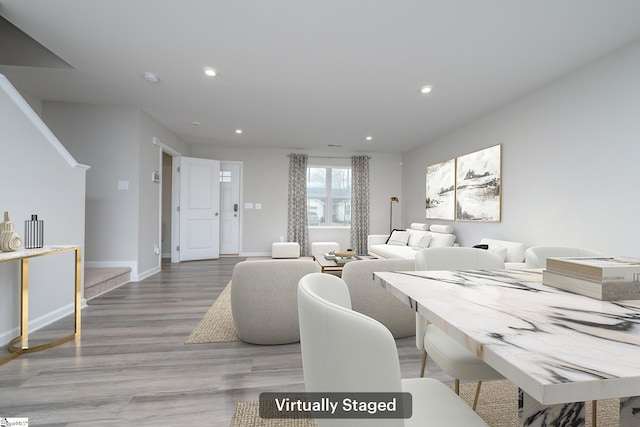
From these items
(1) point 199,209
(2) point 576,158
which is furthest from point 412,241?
(1) point 199,209

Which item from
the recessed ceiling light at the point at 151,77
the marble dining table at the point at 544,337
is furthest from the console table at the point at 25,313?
the marble dining table at the point at 544,337

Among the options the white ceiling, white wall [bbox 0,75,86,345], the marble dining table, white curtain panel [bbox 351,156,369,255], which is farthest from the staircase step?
white curtain panel [bbox 351,156,369,255]

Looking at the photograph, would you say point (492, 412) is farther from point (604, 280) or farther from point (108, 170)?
point (108, 170)

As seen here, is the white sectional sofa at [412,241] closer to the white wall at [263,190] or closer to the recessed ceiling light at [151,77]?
the white wall at [263,190]

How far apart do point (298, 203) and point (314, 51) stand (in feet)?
13.6

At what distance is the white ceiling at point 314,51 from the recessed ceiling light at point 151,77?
64mm

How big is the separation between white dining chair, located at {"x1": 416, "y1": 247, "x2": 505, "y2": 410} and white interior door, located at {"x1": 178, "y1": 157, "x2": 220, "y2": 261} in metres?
5.25

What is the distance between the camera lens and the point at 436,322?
0.62m

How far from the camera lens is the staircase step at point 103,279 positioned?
3137 mm

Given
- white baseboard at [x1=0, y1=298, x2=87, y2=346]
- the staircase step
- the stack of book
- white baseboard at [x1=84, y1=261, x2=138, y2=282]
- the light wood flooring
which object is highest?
the stack of book

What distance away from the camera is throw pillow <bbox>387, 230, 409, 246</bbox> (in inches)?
217

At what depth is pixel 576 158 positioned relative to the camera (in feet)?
9.37

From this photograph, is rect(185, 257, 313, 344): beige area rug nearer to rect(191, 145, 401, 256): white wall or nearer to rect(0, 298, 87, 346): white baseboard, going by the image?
rect(0, 298, 87, 346): white baseboard

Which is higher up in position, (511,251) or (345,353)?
(345,353)
